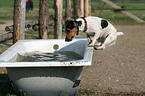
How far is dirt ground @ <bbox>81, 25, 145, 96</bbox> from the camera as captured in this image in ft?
16.7

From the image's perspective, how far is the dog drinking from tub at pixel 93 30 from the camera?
4.79 metres

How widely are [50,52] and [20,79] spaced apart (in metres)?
1.96

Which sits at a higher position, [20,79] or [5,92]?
[20,79]

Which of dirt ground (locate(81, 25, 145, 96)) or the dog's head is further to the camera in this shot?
dirt ground (locate(81, 25, 145, 96))

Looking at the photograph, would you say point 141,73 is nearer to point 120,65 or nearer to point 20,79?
point 120,65

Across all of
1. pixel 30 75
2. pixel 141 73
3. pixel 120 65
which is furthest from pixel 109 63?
pixel 30 75

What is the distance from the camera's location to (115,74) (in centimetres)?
596

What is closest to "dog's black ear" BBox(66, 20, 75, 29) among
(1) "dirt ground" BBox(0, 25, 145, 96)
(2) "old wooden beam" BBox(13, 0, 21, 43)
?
(1) "dirt ground" BBox(0, 25, 145, 96)

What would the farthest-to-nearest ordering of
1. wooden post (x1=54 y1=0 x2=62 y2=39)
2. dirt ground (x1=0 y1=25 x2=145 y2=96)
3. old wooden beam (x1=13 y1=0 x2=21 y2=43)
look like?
wooden post (x1=54 y1=0 x2=62 y2=39)
old wooden beam (x1=13 y1=0 x2=21 y2=43)
dirt ground (x1=0 y1=25 x2=145 y2=96)

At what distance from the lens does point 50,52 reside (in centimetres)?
591

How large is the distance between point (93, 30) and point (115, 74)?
4.41 ft

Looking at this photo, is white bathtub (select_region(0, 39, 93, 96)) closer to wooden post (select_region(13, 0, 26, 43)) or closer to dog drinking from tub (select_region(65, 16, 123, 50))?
dog drinking from tub (select_region(65, 16, 123, 50))

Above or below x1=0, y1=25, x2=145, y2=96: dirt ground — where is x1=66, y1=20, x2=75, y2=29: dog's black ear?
above

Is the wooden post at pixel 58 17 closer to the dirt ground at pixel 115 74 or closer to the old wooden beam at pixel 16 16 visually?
the dirt ground at pixel 115 74
